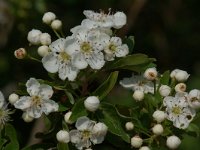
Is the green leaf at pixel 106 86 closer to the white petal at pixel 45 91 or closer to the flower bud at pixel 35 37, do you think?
the white petal at pixel 45 91

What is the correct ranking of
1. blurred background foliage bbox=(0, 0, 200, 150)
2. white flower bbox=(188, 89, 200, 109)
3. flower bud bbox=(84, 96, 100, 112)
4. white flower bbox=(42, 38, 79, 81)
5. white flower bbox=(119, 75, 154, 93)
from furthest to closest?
blurred background foliage bbox=(0, 0, 200, 150), white flower bbox=(119, 75, 154, 93), white flower bbox=(188, 89, 200, 109), white flower bbox=(42, 38, 79, 81), flower bud bbox=(84, 96, 100, 112)

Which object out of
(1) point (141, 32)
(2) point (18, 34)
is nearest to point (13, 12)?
(2) point (18, 34)

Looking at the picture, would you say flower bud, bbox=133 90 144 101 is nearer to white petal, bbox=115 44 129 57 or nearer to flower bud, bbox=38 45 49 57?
white petal, bbox=115 44 129 57

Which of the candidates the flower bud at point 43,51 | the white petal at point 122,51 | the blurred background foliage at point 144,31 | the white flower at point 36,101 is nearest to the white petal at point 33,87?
the white flower at point 36,101

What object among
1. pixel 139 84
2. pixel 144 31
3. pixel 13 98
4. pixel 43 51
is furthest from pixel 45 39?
pixel 144 31

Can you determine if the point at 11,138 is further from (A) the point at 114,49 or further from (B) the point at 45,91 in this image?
(A) the point at 114,49

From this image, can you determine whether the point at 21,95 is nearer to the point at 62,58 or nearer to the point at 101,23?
the point at 62,58

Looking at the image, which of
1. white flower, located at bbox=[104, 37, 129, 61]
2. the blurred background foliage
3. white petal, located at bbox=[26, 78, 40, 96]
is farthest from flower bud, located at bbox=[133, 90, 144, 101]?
the blurred background foliage
